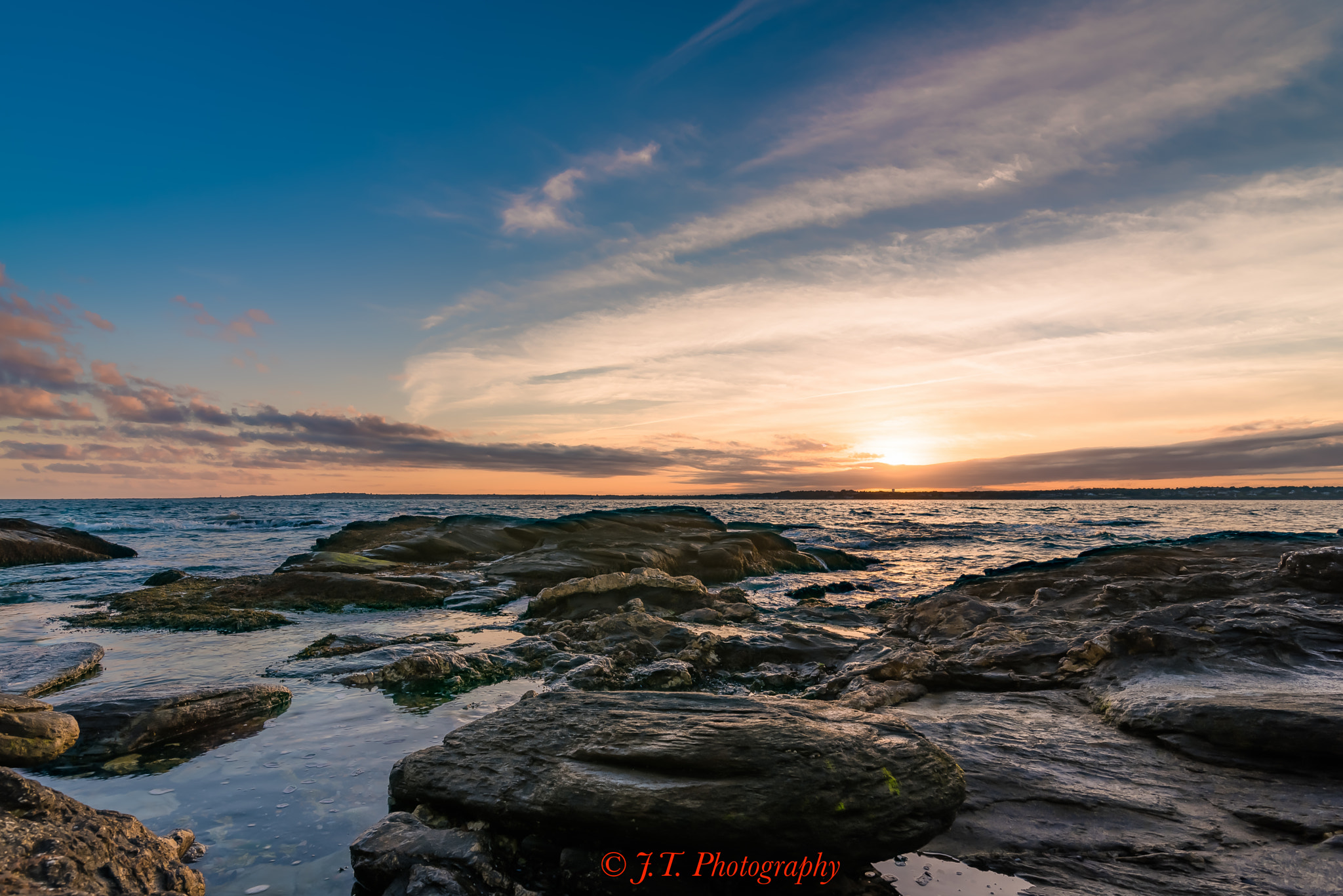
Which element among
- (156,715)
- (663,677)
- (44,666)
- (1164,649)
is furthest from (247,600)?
(1164,649)

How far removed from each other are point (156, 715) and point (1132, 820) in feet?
26.7

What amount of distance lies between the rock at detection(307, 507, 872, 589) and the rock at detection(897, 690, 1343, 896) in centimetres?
1377

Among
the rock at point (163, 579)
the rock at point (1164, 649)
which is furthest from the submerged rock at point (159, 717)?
the rock at point (163, 579)

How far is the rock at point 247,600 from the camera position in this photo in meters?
11.7

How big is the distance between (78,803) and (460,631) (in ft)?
26.9

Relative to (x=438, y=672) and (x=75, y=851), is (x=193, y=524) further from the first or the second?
(x=75, y=851)

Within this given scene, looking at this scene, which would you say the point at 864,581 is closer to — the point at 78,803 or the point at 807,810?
the point at 807,810

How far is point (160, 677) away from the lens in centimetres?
789

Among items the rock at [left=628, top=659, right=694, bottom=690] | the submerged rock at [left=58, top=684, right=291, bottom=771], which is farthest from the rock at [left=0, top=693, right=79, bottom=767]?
the rock at [left=628, top=659, right=694, bottom=690]

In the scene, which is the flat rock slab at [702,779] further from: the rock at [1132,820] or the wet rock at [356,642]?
the wet rock at [356,642]

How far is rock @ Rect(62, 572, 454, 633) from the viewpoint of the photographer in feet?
38.4

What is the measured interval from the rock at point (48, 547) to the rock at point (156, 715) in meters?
23.1

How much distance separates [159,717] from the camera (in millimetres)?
5805

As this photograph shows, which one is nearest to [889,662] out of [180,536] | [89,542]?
[89,542]
